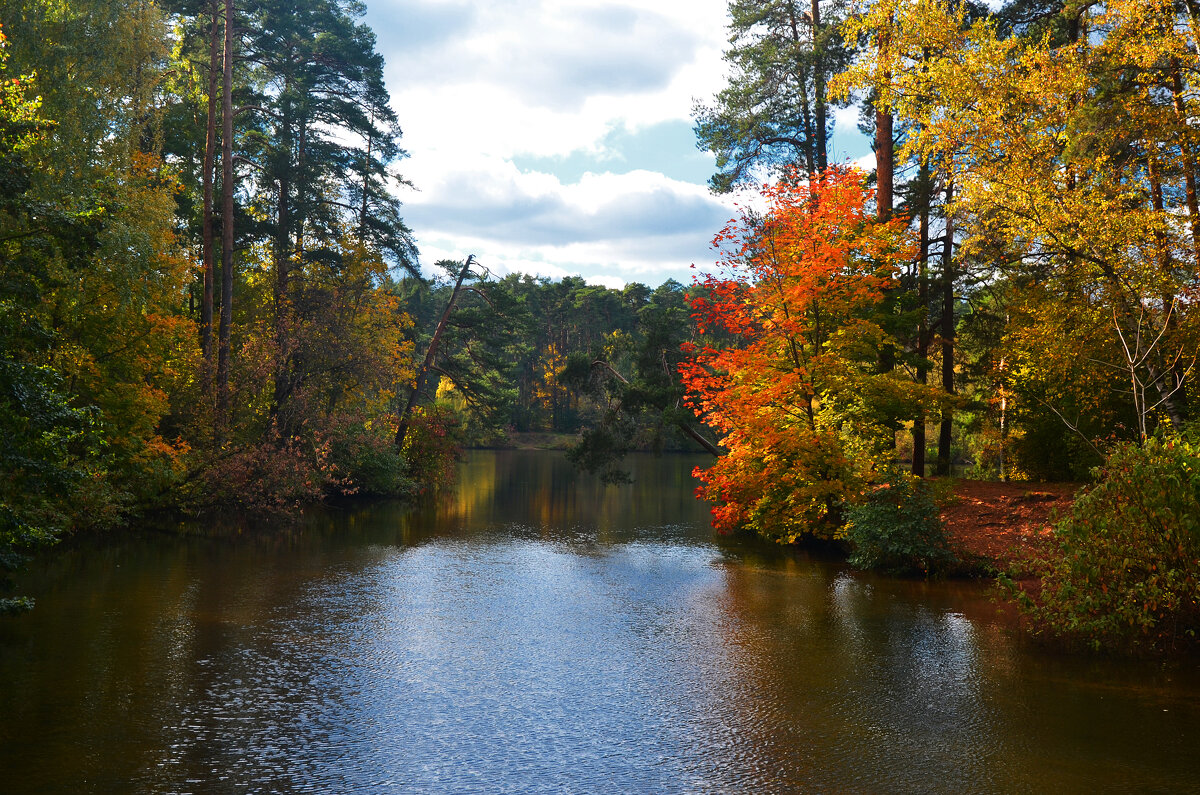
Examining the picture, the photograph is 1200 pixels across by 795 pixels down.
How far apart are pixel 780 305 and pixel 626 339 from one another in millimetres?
12104

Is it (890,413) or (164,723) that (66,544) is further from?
(890,413)

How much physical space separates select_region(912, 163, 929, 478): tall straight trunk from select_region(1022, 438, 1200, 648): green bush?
32.0 ft

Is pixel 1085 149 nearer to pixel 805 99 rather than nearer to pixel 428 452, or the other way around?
pixel 805 99

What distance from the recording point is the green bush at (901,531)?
→ 15.6m

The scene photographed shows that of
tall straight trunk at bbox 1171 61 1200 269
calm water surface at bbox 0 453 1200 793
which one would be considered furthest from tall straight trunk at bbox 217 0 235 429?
tall straight trunk at bbox 1171 61 1200 269

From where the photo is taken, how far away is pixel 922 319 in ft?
68.0

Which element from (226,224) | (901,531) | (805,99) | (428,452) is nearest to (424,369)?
(428,452)

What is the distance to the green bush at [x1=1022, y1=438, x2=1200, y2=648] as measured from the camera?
30.8 feet

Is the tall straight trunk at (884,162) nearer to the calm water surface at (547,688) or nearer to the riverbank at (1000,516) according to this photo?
the riverbank at (1000,516)

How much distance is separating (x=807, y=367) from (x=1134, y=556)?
928cm

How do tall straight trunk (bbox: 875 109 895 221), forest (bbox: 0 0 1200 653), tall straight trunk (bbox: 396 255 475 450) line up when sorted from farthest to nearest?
1. tall straight trunk (bbox: 396 255 475 450)
2. tall straight trunk (bbox: 875 109 895 221)
3. forest (bbox: 0 0 1200 653)

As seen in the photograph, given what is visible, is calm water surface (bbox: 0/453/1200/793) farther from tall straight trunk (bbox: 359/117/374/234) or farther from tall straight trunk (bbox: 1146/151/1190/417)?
tall straight trunk (bbox: 359/117/374/234)

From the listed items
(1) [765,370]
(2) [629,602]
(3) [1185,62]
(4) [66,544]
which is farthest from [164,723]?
(3) [1185,62]

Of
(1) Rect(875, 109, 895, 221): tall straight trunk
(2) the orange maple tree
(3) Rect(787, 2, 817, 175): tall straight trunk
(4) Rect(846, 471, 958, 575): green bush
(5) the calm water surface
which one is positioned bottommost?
(5) the calm water surface
